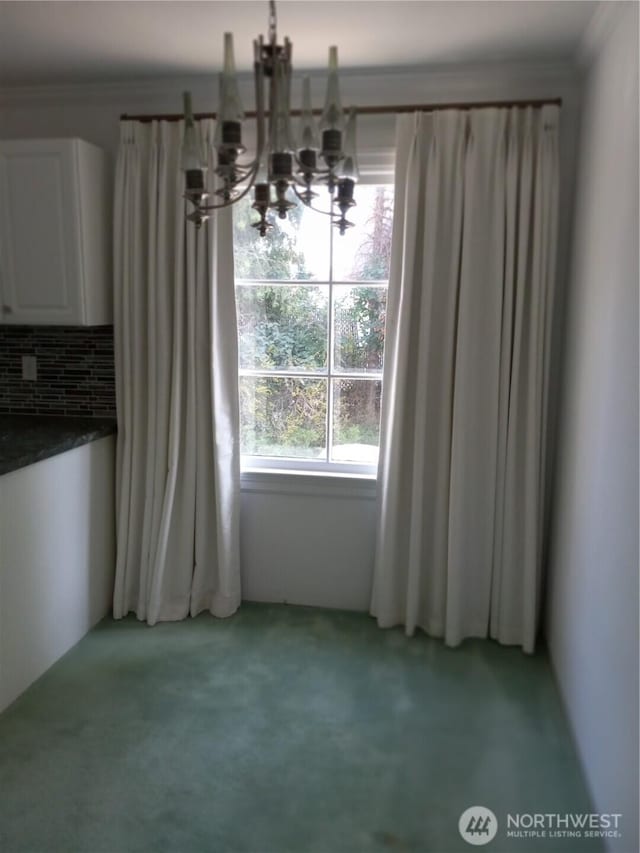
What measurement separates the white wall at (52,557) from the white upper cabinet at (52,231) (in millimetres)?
641

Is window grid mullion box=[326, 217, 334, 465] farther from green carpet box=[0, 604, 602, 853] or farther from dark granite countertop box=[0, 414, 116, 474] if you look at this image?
dark granite countertop box=[0, 414, 116, 474]

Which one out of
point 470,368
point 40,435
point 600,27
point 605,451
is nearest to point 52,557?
point 40,435

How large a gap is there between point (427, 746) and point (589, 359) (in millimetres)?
1423

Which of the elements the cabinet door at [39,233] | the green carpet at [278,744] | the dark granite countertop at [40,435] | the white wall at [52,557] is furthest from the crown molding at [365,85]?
the green carpet at [278,744]

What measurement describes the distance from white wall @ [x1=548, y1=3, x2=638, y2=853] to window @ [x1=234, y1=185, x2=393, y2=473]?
86 centimetres

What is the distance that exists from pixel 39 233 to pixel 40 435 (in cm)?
87

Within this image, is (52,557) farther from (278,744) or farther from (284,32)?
(284,32)

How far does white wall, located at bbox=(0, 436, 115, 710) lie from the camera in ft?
7.20

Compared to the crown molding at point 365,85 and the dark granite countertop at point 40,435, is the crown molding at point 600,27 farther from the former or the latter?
the dark granite countertop at point 40,435

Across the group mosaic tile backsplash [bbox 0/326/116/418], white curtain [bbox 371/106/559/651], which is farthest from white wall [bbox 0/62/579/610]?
mosaic tile backsplash [bbox 0/326/116/418]

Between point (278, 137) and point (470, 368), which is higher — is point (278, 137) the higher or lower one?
the higher one

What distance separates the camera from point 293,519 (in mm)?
2922

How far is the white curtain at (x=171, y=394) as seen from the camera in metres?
2.62

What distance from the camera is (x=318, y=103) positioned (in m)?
2.56
